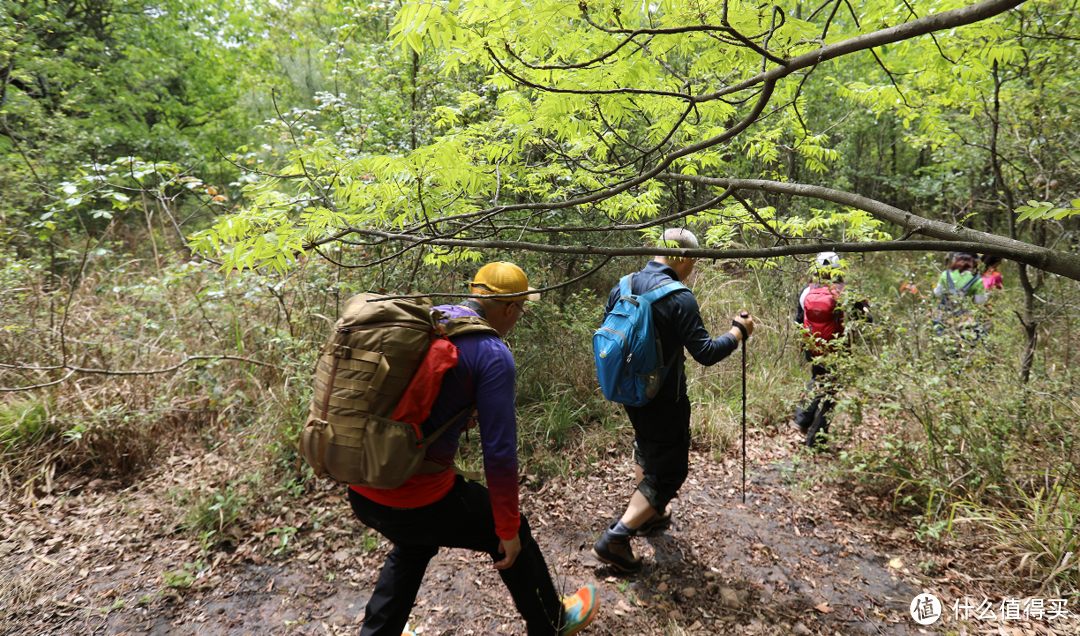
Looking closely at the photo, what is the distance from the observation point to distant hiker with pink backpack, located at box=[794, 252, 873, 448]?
13.0 feet

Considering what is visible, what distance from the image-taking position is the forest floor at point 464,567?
2604 millimetres

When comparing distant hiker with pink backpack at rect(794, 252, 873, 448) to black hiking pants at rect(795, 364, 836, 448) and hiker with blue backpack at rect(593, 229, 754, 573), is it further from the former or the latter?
hiker with blue backpack at rect(593, 229, 754, 573)

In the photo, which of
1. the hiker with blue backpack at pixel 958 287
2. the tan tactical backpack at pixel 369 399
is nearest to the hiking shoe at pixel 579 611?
the tan tactical backpack at pixel 369 399

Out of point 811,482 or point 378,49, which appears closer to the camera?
point 811,482

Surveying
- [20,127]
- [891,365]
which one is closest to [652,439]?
[891,365]

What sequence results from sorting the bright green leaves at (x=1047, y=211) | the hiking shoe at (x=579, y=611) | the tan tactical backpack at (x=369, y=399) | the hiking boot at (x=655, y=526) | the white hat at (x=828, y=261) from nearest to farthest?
1. the bright green leaves at (x=1047, y=211)
2. the tan tactical backpack at (x=369, y=399)
3. the hiking shoe at (x=579, y=611)
4. the hiking boot at (x=655, y=526)
5. the white hat at (x=828, y=261)

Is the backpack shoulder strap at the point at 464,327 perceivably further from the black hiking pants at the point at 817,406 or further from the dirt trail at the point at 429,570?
the black hiking pants at the point at 817,406

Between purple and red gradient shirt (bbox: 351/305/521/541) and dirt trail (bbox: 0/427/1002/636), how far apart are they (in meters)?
1.23

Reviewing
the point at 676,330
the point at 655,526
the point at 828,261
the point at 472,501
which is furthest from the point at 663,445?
the point at 828,261

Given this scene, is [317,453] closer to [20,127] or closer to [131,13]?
[20,127]

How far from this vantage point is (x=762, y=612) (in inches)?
105

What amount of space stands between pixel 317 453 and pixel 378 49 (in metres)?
5.95

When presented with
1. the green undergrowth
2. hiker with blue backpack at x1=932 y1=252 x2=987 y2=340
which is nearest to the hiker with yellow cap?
the green undergrowth

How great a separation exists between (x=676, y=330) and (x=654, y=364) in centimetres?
24
